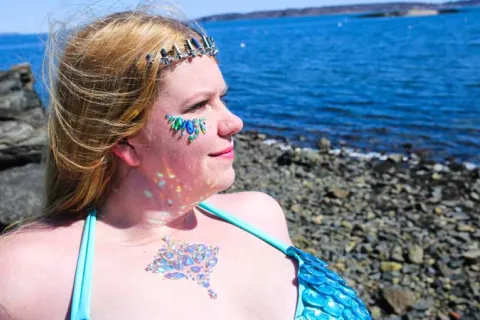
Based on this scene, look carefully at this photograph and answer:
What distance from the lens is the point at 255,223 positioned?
9.16 feet

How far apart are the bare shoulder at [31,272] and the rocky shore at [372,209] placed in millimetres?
2508

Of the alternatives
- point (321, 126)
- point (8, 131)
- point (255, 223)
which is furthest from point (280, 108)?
point (255, 223)

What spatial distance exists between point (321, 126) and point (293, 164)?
17.8 ft

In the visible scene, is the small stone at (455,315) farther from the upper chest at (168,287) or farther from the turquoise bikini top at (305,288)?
the upper chest at (168,287)

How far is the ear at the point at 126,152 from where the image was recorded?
2.28 metres

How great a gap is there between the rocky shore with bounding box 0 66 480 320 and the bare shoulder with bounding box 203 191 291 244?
92.8 inches

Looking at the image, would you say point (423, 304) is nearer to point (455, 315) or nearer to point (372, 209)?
point (455, 315)

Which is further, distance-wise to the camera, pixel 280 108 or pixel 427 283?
pixel 280 108

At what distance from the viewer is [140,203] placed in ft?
7.95

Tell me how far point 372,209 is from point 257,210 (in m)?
6.00

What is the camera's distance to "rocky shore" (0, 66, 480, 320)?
5492 millimetres

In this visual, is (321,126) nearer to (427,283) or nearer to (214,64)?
(427,283)

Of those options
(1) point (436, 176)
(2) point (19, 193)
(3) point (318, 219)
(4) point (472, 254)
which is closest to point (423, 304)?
(4) point (472, 254)

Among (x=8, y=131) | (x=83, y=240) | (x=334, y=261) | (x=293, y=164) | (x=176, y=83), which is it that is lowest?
(x=293, y=164)
